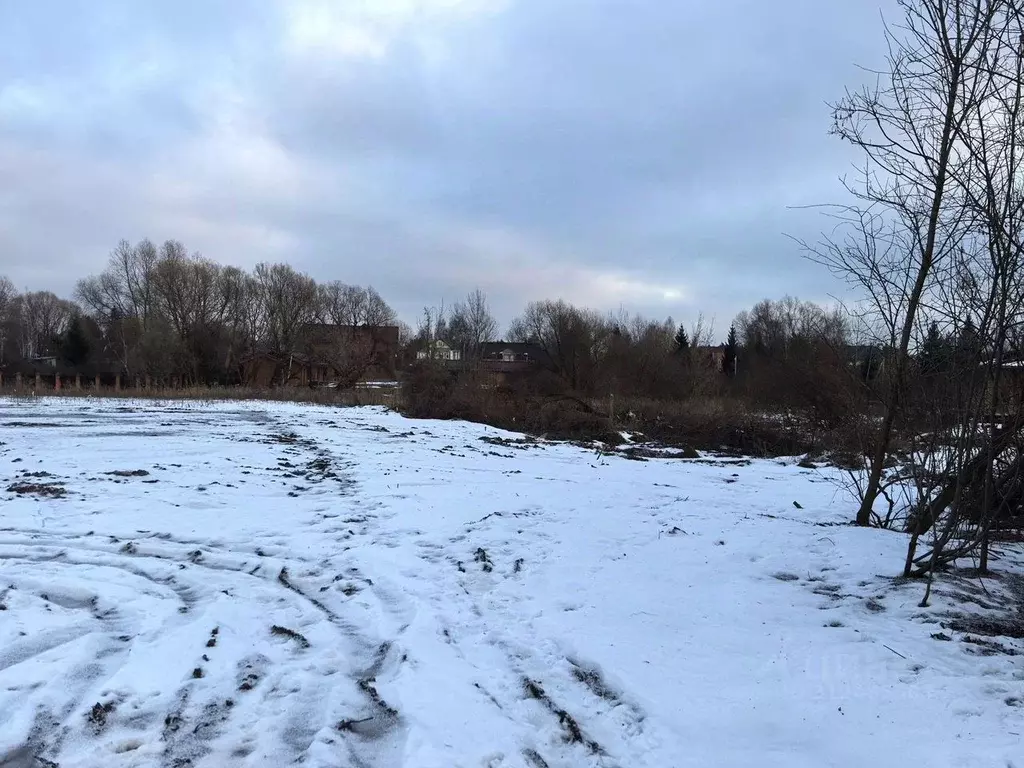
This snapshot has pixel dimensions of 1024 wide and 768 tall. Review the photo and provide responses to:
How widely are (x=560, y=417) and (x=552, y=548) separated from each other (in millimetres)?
17235

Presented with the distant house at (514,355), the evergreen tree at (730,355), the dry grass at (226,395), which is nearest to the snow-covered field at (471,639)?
the dry grass at (226,395)

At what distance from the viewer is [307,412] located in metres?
25.7

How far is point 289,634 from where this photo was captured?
4086 mm

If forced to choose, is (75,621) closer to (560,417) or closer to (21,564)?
(21,564)

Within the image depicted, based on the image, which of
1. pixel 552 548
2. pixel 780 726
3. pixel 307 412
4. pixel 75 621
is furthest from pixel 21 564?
pixel 307 412

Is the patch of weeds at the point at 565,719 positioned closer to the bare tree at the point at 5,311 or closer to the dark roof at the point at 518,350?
the dark roof at the point at 518,350

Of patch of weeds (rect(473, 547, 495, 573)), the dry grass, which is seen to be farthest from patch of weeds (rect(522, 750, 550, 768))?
the dry grass

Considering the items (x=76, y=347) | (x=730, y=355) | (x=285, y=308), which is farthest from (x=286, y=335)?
(x=730, y=355)

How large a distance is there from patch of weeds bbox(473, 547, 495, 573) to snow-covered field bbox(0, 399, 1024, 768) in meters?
0.03

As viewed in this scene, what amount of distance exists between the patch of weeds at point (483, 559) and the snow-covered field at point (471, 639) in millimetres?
29

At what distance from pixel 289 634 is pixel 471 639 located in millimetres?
1193

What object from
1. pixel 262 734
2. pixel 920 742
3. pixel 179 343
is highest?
pixel 179 343

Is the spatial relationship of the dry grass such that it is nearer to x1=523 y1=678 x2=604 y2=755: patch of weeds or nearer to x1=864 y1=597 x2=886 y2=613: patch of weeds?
x1=864 y1=597 x2=886 y2=613: patch of weeds

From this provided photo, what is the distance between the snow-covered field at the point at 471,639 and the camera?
9.62ft
